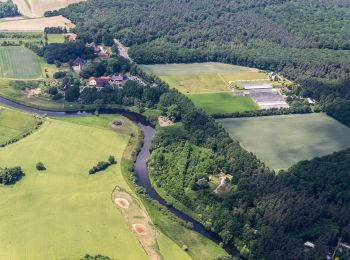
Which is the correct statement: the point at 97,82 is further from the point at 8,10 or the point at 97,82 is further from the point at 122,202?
the point at 8,10

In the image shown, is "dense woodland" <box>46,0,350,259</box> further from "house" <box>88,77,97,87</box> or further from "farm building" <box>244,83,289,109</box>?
"farm building" <box>244,83,289,109</box>

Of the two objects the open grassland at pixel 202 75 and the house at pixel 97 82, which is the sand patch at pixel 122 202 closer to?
the open grassland at pixel 202 75

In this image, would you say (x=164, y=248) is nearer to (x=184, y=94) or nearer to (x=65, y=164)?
(x=65, y=164)

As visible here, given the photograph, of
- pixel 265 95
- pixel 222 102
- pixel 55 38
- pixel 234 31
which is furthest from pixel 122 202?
pixel 234 31

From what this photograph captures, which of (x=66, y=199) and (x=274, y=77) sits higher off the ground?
(x=274, y=77)

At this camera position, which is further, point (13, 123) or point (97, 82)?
point (97, 82)

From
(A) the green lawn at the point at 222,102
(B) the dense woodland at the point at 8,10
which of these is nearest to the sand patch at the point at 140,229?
(A) the green lawn at the point at 222,102

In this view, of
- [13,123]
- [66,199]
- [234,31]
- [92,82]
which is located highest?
[234,31]

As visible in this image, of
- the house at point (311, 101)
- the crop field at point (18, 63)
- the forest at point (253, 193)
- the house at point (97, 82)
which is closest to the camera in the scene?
the forest at point (253, 193)
